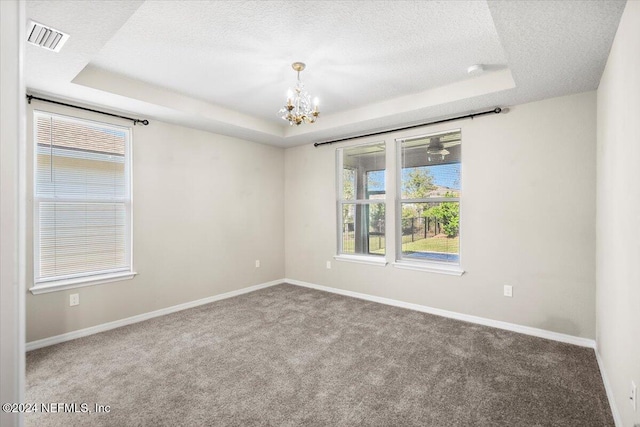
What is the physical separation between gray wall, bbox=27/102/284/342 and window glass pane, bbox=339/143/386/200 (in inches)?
50.8

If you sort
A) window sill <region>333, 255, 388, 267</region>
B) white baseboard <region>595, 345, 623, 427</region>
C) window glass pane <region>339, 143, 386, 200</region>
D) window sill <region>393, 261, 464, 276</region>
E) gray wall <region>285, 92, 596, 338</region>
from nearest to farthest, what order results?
white baseboard <region>595, 345, 623, 427</region>
gray wall <region>285, 92, 596, 338</region>
window sill <region>393, 261, 464, 276</region>
window sill <region>333, 255, 388, 267</region>
window glass pane <region>339, 143, 386, 200</region>

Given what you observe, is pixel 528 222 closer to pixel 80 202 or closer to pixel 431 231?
pixel 431 231

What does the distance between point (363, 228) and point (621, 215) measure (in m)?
3.12

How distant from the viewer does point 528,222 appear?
3254mm

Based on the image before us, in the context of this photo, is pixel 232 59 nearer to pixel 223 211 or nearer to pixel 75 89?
pixel 75 89

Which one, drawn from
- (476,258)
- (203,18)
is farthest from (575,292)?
→ (203,18)

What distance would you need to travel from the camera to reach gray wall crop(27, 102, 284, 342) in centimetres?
331

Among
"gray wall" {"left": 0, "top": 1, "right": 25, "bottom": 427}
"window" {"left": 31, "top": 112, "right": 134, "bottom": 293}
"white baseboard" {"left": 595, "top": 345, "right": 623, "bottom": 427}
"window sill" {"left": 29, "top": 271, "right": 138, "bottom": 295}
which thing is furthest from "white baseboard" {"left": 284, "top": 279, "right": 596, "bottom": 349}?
"gray wall" {"left": 0, "top": 1, "right": 25, "bottom": 427}

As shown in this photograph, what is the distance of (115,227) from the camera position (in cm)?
358

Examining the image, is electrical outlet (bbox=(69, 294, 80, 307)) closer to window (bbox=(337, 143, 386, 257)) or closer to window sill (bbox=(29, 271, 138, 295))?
window sill (bbox=(29, 271, 138, 295))

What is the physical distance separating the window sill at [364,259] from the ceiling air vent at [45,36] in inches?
153

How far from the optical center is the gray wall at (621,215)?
5.02 feet

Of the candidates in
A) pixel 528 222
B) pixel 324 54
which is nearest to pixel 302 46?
pixel 324 54

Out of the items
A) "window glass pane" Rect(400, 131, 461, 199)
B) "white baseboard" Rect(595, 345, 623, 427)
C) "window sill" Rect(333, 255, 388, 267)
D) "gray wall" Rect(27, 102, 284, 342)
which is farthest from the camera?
"window sill" Rect(333, 255, 388, 267)
